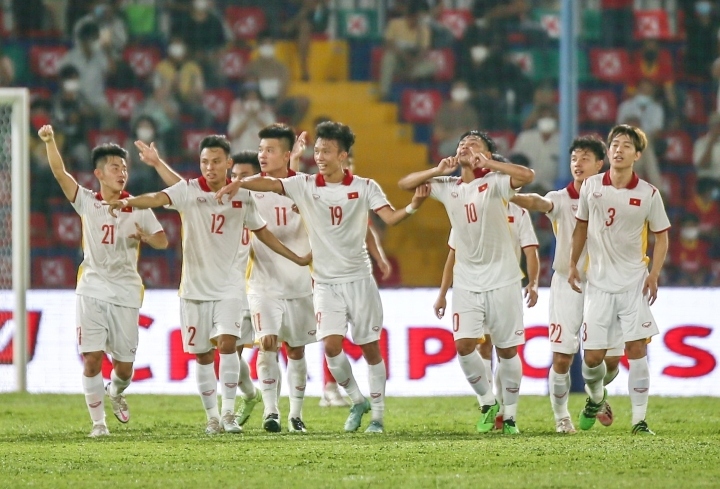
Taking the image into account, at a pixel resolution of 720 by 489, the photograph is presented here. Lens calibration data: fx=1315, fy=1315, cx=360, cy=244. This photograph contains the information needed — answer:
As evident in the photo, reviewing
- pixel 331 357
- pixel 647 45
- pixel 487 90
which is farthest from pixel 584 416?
pixel 647 45

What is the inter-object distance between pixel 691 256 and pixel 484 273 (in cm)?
757

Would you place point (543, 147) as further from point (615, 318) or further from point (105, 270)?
point (105, 270)

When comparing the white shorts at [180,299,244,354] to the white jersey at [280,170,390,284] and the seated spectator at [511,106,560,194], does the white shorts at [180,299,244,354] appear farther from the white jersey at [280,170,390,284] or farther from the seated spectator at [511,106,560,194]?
the seated spectator at [511,106,560,194]

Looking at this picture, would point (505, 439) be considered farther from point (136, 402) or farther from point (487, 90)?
point (487, 90)

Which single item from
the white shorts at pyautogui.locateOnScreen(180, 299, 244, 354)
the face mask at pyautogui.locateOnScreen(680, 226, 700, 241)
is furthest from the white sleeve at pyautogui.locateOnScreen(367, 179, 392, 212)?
the face mask at pyautogui.locateOnScreen(680, 226, 700, 241)

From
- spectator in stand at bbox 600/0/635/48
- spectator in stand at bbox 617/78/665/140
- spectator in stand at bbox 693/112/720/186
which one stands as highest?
spectator in stand at bbox 600/0/635/48

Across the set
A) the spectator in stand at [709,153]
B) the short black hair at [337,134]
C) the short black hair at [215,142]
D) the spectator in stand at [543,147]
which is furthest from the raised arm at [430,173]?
the spectator in stand at [709,153]

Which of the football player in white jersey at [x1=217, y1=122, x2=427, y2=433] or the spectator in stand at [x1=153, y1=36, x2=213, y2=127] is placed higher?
the spectator in stand at [x1=153, y1=36, x2=213, y2=127]

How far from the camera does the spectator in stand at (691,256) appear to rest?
50.1 feet

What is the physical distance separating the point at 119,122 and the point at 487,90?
468 cm

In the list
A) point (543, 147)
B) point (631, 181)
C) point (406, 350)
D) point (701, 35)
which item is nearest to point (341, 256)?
point (631, 181)

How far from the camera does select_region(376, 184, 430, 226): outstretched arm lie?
326 inches

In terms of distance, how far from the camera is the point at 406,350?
40.7 ft

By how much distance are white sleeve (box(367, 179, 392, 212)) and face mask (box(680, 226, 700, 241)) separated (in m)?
7.62
